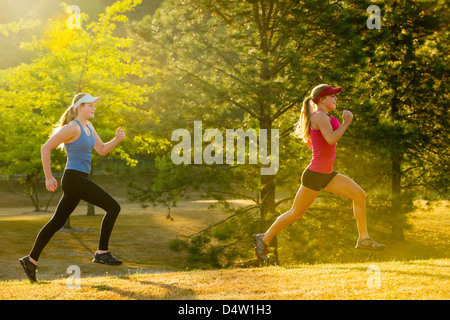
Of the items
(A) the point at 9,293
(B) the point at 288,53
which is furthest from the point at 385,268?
(B) the point at 288,53

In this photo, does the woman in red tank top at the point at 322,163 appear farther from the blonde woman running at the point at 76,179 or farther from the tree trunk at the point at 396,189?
the tree trunk at the point at 396,189

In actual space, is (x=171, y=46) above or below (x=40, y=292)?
above

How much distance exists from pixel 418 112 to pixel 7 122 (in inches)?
655

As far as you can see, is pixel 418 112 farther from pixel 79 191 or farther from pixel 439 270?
pixel 79 191

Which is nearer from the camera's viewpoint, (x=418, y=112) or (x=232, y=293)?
(x=232, y=293)

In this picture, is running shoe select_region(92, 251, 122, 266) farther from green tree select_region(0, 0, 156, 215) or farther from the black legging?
green tree select_region(0, 0, 156, 215)

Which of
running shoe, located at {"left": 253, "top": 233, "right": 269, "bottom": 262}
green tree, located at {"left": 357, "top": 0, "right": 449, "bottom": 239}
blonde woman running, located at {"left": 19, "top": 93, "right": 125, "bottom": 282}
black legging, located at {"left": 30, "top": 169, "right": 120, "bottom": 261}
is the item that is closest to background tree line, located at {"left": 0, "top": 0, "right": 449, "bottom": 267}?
green tree, located at {"left": 357, "top": 0, "right": 449, "bottom": 239}

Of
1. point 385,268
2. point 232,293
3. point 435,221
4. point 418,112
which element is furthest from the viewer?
point 435,221

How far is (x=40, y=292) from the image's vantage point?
17.1ft

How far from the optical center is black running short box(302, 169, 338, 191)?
5547 millimetres

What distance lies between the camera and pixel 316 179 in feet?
18.2

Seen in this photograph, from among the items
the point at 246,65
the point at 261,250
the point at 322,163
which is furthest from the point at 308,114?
the point at 246,65

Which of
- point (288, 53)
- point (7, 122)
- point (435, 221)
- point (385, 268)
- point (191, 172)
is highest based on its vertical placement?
point (288, 53)

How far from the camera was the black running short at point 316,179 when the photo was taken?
5.55 metres
